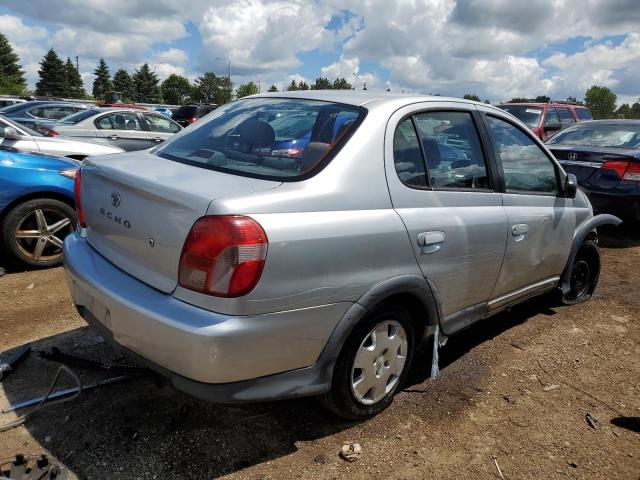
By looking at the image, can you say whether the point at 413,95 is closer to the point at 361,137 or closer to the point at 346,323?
the point at 361,137

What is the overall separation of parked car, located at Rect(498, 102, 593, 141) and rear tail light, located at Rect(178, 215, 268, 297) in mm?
10300

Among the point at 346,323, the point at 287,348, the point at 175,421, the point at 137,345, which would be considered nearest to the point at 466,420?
the point at 346,323

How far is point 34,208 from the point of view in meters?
4.94

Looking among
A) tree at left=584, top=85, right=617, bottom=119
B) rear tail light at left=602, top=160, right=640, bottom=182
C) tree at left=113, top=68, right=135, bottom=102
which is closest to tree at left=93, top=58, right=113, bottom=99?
tree at left=113, top=68, right=135, bottom=102

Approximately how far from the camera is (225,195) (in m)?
2.25

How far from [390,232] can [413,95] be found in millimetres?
1024

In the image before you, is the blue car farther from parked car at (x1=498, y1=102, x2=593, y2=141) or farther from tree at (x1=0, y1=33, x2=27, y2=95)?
tree at (x1=0, y1=33, x2=27, y2=95)

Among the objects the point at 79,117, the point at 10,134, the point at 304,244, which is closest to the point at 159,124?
the point at 79,117

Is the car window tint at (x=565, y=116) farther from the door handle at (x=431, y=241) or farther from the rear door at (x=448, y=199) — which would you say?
the door handle at (x=431, y=241)

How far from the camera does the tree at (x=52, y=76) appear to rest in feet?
277

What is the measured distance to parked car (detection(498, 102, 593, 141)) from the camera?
447 inches

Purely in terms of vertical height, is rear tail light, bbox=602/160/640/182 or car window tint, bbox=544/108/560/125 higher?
car window tint, bbox=544/108/560/125

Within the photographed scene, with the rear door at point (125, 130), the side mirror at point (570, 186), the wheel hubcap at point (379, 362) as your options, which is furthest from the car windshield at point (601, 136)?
the rear door at point (125, 130)

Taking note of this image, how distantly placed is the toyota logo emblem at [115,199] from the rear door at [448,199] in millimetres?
1321
